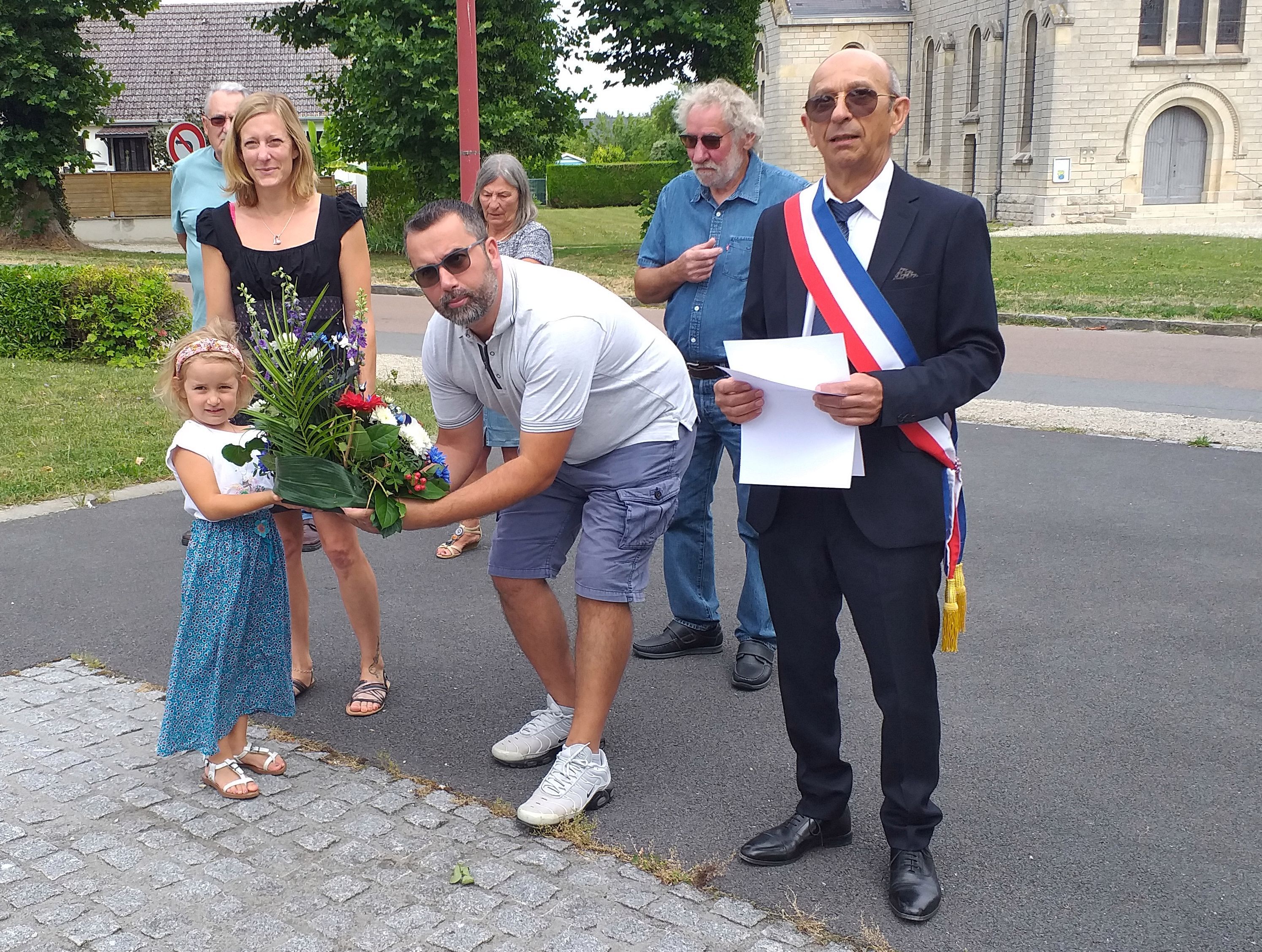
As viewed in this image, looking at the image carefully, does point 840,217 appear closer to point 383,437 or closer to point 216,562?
point 383,437

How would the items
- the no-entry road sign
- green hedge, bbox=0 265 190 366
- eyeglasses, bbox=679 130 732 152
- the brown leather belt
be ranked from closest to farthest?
eyeglasses, bbox=679 130 732 152
the brown leather belt
the no-entry road sign
green hedge, bbox=0 265 190 366

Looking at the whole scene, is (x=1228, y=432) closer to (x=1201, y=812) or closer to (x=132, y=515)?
(x=1201, y=812)

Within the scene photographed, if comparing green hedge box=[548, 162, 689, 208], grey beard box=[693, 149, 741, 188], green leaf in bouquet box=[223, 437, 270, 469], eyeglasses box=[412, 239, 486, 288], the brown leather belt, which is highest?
green hedge box=[548, 162, 689, 208]

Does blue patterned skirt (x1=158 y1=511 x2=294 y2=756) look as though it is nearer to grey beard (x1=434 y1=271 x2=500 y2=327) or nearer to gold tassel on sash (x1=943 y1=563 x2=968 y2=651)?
grey beard (x1=434 y1=271 x2=500 y2=327)

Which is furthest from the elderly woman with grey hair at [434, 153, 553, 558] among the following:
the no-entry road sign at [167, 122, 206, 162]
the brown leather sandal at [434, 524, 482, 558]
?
the no-entry road sign at [167, 122, 206, 162]

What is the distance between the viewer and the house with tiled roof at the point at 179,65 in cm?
4788

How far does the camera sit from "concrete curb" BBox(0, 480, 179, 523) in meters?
7.16

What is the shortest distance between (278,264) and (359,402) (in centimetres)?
128

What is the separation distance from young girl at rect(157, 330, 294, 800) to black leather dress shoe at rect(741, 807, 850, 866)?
5.16 ft

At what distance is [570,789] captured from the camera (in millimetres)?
3650

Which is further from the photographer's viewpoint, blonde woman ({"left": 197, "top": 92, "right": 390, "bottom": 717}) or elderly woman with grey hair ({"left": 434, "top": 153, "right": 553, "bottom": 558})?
elderly woman with grey hair ({"left": 434, "top": 153, "right": 553, "bottom": 558})

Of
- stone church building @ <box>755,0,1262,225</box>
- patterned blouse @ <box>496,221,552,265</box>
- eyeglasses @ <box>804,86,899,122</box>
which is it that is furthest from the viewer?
stone church building @ <box>755,0,1262,225</box>

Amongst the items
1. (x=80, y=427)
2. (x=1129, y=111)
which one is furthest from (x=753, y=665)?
(x=1129, y=111)

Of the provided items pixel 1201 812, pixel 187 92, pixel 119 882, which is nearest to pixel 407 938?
pixel 119 882
